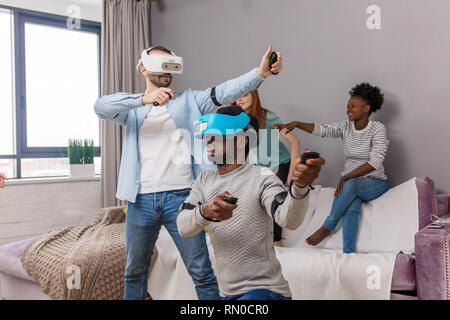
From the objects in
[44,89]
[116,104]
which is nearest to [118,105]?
[116,104]

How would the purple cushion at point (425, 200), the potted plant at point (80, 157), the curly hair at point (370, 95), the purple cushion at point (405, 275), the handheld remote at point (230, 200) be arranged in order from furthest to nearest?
the potted plant at point (80, 157) → the curly hair at point (370, 95) → the purple cushion at point (425, 200) → the purple cushion at point (405, 275) → the handheld remote at point (230, 200)

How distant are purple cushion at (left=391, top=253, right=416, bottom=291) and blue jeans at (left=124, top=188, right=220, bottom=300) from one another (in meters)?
0.86

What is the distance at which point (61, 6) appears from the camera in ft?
12.6

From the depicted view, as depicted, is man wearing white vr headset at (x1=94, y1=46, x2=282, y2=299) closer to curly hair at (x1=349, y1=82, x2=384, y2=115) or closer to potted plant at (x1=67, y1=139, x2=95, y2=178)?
curly hair at (x1=349, y1=82, x2=384, y2=115)

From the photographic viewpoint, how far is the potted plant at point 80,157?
360 centimetres

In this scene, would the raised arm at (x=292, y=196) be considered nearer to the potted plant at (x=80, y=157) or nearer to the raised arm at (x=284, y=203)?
the raised arm at (x=284, y=203)

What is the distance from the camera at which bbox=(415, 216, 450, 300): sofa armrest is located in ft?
5.63

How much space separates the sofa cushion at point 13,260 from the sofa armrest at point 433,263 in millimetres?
1809

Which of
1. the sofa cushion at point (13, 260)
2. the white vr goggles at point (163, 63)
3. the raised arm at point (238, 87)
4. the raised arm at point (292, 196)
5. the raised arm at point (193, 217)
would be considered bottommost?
the sofa cushion at point (13, 260)

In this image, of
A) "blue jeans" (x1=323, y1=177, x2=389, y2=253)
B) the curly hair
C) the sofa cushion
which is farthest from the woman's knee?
the sofa cushion

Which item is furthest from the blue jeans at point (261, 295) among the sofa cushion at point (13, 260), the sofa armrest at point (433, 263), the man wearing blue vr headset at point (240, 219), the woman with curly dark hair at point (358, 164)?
the sofa cushion at point (13, 260)

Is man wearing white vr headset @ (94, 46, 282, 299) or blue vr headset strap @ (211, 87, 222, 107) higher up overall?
blue vr headset strap @ (211, 87, 222, 107)

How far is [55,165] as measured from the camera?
12.8 feet

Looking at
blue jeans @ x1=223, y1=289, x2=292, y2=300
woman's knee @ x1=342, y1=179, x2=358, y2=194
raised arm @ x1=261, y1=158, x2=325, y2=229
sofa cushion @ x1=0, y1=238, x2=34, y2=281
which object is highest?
raised arm @ x1=261, y1=158, x2=325, y2=229
